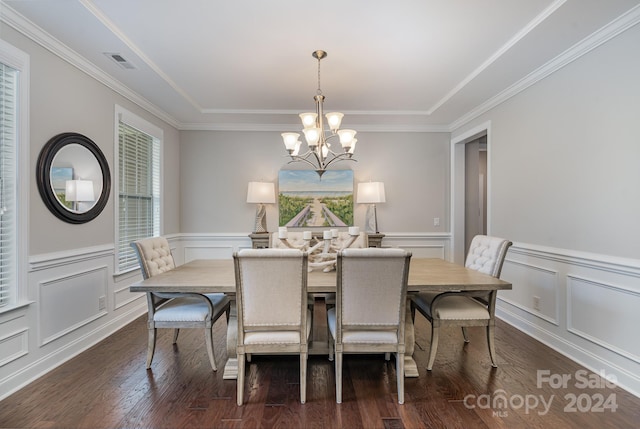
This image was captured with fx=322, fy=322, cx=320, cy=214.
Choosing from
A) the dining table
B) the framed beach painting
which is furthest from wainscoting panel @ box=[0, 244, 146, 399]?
the framed beach painting

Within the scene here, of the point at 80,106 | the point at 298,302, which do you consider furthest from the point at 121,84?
the point at 298,302

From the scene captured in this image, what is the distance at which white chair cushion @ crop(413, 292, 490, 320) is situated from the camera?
2.39m

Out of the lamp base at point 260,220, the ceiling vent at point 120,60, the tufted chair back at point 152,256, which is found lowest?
the tufted chair back at point 152,256

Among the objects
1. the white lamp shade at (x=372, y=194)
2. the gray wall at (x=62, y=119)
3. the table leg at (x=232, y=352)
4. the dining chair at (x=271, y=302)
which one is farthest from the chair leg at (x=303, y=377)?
the white lamp shade at (x=372, y=194)

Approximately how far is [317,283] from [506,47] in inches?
94.7

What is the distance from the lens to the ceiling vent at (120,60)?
2695 mm

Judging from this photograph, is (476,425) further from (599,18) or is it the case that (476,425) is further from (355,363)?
(599,18)

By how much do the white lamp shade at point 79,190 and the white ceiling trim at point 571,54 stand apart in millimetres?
4172

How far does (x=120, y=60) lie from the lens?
279 cm

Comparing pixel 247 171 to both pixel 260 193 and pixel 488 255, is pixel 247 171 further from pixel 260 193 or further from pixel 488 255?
pixel 488 255

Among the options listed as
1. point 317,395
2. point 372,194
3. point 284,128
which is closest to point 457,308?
point 317,395

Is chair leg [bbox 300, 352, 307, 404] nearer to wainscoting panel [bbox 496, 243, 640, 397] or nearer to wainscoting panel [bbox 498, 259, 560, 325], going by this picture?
wainscoting panel [bbox 496, 243, 640, 397]

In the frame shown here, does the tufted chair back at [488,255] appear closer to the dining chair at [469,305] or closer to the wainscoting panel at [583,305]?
the dining chair at [469,305]

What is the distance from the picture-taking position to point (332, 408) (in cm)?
197
